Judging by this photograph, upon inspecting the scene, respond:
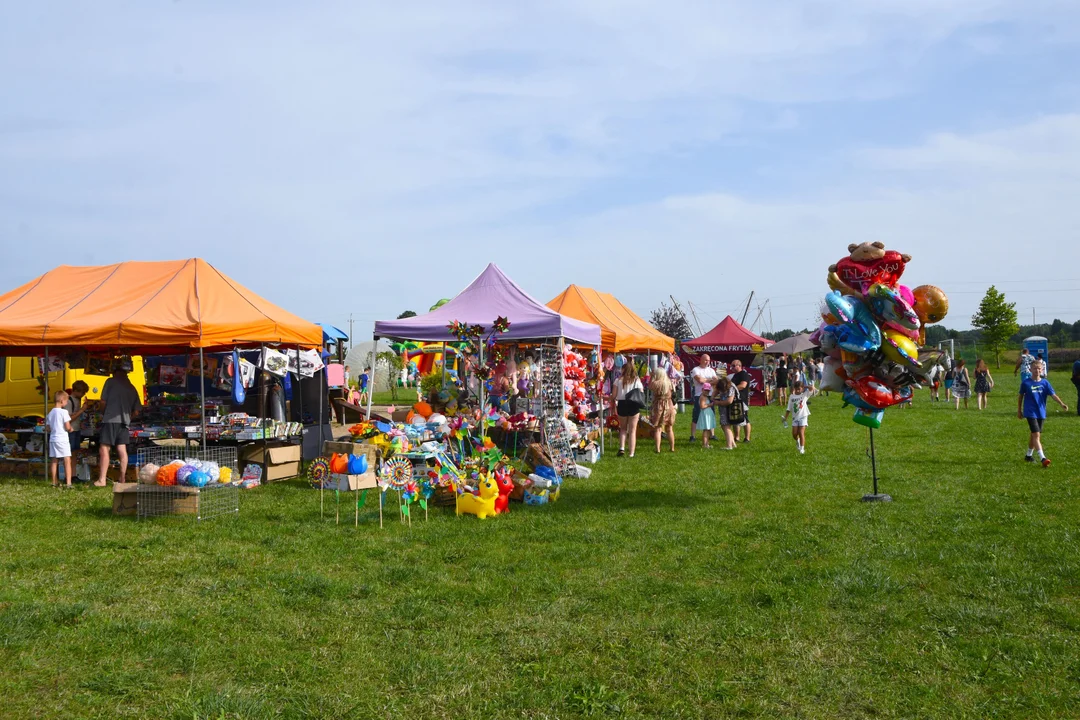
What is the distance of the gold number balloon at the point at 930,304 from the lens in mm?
8125

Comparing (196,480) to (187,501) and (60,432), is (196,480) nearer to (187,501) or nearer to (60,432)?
(187,501)

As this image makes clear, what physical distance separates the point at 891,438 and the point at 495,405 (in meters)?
7.94

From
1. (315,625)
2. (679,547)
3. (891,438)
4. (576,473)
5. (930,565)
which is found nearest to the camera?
(315,625)

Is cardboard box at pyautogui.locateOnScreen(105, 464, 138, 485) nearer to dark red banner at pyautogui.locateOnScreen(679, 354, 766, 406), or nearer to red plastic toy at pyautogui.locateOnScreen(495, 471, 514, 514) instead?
red plastic toy at pyautogui.locateOnScreen(495, 471, 514, 514)

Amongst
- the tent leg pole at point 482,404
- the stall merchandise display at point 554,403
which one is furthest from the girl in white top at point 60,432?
the stall merchandise display at point 554,403

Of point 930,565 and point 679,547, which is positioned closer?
point 930,565

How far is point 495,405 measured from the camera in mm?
11117

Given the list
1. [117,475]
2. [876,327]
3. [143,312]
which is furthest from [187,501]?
[876,327]

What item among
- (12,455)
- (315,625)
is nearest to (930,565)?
(315,625)

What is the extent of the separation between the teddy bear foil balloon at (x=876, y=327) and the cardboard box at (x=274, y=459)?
6746mm

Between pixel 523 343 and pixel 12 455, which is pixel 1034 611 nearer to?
pixel 523 343

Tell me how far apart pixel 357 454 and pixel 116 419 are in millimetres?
3211

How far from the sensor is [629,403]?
43.5 ft

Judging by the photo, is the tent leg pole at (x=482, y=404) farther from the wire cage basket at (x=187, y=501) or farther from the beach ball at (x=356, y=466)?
the wire cage basket at (x=187, y=501)
